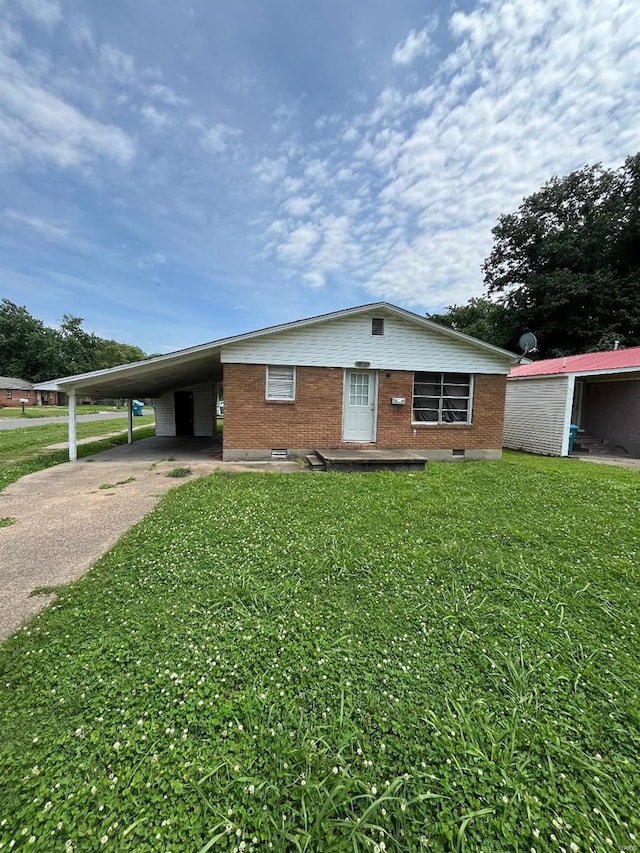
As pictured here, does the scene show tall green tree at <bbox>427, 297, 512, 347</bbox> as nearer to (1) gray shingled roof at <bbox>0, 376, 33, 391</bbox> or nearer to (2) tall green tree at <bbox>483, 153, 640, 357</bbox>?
(2) tall green tree at <bbox>483, 153, 640, 357</bbox>

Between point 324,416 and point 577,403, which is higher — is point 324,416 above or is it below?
below

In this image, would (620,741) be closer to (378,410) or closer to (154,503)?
(154,503)

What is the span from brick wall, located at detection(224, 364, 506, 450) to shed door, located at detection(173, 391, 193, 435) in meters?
7.66

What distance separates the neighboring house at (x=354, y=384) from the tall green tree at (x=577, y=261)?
17729 millimetres

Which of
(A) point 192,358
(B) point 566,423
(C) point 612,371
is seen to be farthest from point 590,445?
(A) point 192,358

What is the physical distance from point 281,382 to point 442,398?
187 inches

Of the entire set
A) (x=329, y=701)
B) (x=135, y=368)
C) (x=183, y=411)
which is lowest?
(x=329, y=701)

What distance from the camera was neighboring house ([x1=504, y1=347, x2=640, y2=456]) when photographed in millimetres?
11938

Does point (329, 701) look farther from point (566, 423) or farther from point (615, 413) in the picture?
point (615, 413)

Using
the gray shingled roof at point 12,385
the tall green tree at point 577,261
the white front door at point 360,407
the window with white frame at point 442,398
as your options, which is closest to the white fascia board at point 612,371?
the window with white frame at point 442,398

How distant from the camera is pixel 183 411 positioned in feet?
54.1

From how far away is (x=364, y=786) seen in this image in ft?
5.74

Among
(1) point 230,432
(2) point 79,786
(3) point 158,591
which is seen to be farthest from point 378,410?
(2) point 79,786

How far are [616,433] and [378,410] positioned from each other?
32.9ft
